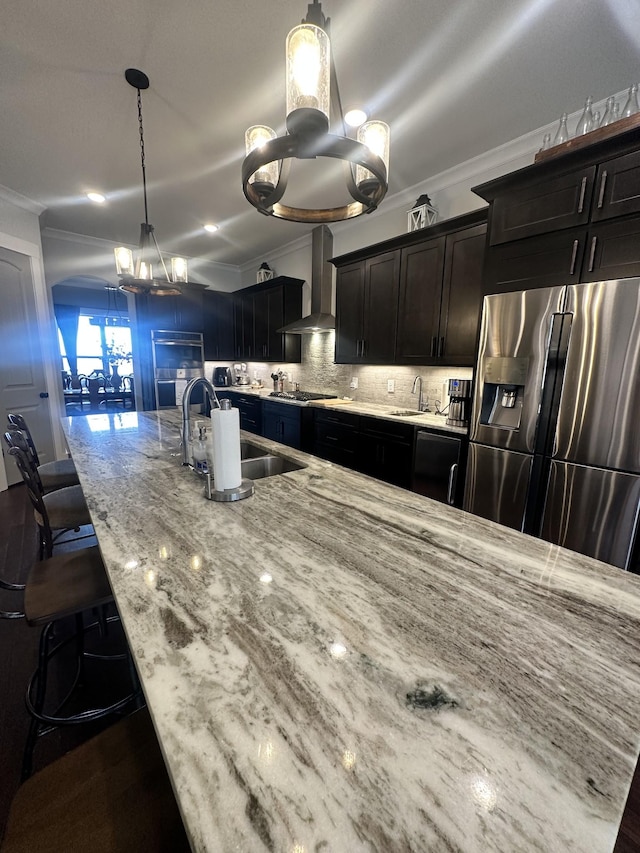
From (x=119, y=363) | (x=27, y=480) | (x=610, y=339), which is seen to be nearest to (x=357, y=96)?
(x=610, y=339)

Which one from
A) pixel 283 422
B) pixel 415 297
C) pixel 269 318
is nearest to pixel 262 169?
pixel 415 297

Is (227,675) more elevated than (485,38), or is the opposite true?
(485,38)

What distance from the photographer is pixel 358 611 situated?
0.72 m

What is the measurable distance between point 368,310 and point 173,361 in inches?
128

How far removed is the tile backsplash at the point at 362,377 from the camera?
3352 mm

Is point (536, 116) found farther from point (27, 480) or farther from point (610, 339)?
point (27, 480)

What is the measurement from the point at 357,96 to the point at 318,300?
2.17m

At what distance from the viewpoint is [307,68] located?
3.48ft

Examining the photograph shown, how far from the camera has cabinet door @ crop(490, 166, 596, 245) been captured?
188cm

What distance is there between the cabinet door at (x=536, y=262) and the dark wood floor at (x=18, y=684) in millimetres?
2994

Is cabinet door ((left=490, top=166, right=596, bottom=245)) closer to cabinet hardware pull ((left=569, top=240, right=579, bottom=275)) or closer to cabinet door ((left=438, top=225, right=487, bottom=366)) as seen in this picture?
cabinet hardware pull ((left=569, top=240, right=579, bottom=275))

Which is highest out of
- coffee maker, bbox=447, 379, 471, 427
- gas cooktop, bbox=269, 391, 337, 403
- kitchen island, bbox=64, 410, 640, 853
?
coffee maker, bbox=447, 379, 471, 427

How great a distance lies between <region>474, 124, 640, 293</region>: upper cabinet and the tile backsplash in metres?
1.04

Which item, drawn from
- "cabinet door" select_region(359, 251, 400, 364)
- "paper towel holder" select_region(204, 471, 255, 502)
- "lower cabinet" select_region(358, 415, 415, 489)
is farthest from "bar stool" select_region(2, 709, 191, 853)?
"cabinet door" select_region(359, 251, 400, 364)
